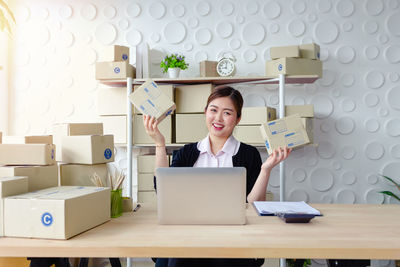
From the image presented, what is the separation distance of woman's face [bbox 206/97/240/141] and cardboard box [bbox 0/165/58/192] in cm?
85

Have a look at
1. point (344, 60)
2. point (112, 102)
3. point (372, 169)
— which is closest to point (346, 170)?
point (372, 169)

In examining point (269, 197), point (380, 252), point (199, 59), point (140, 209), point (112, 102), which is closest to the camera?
point (380, 252)

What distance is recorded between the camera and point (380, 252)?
924mm

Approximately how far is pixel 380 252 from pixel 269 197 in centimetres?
178

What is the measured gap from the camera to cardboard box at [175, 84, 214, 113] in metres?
2.77

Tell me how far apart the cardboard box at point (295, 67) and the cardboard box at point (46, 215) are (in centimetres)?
205

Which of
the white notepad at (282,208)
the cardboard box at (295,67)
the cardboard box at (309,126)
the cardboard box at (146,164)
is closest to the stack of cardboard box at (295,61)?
the cardboard box at (295,67)

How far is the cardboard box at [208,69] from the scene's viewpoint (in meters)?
2.84

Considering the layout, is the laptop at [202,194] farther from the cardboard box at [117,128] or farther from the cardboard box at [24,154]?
the cardboard box at [117,128]

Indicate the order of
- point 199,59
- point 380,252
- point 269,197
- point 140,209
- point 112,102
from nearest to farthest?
point 380,252
point 140,209
point 269,197
point 112,102
point 199,59

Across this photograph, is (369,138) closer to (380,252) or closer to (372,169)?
(372,169)

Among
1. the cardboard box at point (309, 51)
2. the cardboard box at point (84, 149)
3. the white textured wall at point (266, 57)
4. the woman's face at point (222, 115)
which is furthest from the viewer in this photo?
the white textured wall at point (266, 57)

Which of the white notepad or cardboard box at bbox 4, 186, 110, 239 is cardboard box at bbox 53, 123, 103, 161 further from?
the white notepad

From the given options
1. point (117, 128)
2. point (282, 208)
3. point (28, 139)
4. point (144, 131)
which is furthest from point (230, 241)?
point (117, 128)
